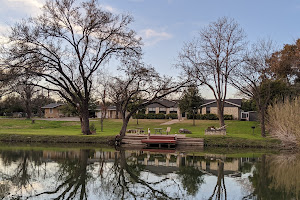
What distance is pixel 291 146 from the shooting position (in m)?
22.8

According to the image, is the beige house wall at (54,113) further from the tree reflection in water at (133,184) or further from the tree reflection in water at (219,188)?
the tree reflection in water at (219,188)

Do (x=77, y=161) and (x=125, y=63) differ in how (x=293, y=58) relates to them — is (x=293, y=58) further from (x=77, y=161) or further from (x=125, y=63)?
(x=77, y=161)

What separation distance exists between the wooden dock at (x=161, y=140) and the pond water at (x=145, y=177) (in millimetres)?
5725

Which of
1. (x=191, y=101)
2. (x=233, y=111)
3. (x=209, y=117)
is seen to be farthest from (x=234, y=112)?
(x=191, y=101)

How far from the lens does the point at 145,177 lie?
1252 centimetres

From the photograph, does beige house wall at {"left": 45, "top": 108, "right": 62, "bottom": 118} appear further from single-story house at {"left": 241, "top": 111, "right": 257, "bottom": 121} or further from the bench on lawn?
the bench on lawn

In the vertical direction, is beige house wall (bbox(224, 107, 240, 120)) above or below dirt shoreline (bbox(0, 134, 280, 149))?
above

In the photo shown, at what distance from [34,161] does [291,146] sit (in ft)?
60.3

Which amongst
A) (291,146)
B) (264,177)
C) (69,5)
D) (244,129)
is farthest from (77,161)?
(244,129)

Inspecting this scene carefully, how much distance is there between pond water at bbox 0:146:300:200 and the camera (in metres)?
9.81

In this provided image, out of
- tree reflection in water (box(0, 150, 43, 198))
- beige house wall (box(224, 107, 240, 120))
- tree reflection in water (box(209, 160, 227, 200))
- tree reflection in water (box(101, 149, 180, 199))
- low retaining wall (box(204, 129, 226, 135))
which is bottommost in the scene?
tree reflection in water (box(101, 149, 180, 199))

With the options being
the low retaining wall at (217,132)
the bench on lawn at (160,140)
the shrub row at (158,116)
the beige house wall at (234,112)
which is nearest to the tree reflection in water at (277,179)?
the bench on lawn at (160,140)

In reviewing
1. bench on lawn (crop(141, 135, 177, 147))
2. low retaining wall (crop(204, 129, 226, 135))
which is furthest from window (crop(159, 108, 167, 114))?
bench on lawn (crop(141, 135, 177, 147))

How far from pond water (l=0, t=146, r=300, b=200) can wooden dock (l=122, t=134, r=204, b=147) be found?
5725mm
